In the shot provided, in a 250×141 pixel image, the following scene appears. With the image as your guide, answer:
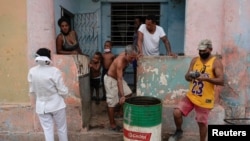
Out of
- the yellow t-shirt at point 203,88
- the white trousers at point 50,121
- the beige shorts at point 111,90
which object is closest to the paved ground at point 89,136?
the beige shorts at point 111,90

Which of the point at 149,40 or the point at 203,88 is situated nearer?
the point at 203,88

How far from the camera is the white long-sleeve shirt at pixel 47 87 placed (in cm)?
399

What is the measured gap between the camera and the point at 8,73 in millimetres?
5082

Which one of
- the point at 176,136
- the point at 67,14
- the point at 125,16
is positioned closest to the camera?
the point at 176,136

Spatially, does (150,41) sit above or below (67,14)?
below

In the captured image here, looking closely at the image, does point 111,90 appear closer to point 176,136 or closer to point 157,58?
point 157,58

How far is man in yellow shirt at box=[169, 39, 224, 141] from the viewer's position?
13.4 feet

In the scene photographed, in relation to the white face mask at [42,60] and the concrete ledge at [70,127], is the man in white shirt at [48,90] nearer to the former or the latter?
the white face mask at [42,60]

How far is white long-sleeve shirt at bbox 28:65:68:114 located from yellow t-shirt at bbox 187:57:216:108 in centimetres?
185

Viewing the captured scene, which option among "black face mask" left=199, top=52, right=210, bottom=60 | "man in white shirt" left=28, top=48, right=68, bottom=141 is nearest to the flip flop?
"man in white shirt" left=28, top=48, right=68, bottom=141

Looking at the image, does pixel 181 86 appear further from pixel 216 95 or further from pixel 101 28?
pixel 101 28

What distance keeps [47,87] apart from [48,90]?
5 centimetres

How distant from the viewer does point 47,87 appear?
159 inches

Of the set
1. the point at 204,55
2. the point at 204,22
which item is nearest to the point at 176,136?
the point at 204,55
